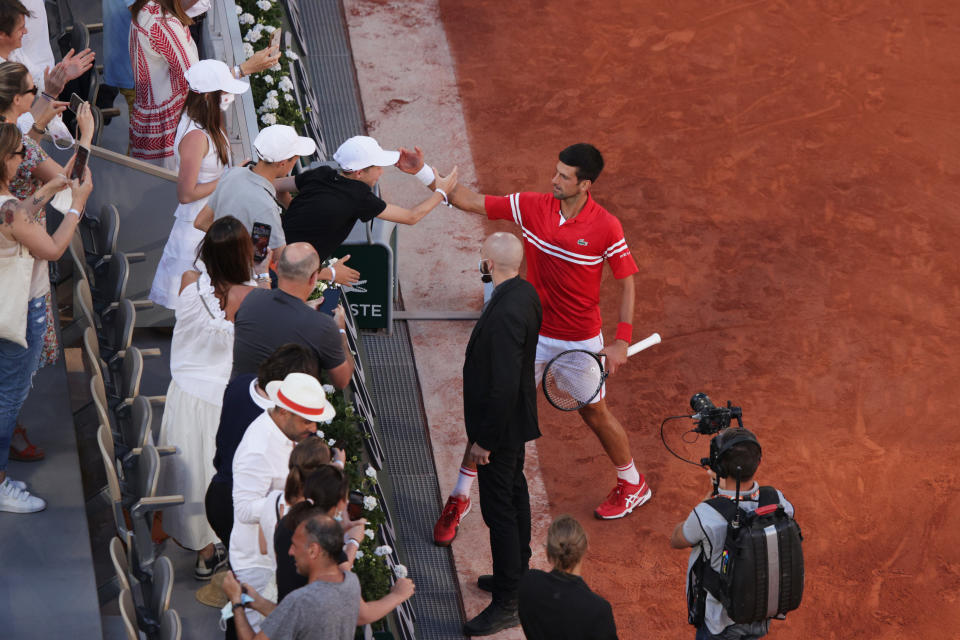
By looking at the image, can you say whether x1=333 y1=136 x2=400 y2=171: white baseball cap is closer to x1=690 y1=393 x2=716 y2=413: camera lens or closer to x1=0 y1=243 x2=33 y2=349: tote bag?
x1=0 y1=243 x2=33 y2=349: tote bag

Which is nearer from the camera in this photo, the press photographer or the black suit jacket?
the press photographer

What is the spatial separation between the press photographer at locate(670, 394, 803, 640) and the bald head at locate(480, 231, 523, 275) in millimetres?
1394

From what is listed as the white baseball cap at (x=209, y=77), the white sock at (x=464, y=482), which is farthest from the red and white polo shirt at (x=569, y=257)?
the white baseball cap at (x=209, y=77)

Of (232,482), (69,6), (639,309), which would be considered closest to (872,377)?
(639,309)

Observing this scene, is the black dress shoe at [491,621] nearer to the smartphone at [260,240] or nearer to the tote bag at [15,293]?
the smartphone at [260,240]

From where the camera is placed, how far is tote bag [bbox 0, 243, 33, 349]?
5.43 metres

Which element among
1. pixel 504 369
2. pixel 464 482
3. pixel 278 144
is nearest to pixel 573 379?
pixel 464 482

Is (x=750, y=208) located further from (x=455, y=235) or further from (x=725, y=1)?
(x=725, y=1)

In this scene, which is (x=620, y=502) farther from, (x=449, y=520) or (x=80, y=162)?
(x=80, y=162)

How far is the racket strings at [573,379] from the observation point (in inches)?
276

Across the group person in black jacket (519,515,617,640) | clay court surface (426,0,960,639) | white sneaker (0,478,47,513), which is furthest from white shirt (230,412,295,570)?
clay court surface (426,0,960,639)

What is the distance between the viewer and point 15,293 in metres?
5.48

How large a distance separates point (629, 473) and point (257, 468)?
3.18 m

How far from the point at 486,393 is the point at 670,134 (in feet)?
19.2
